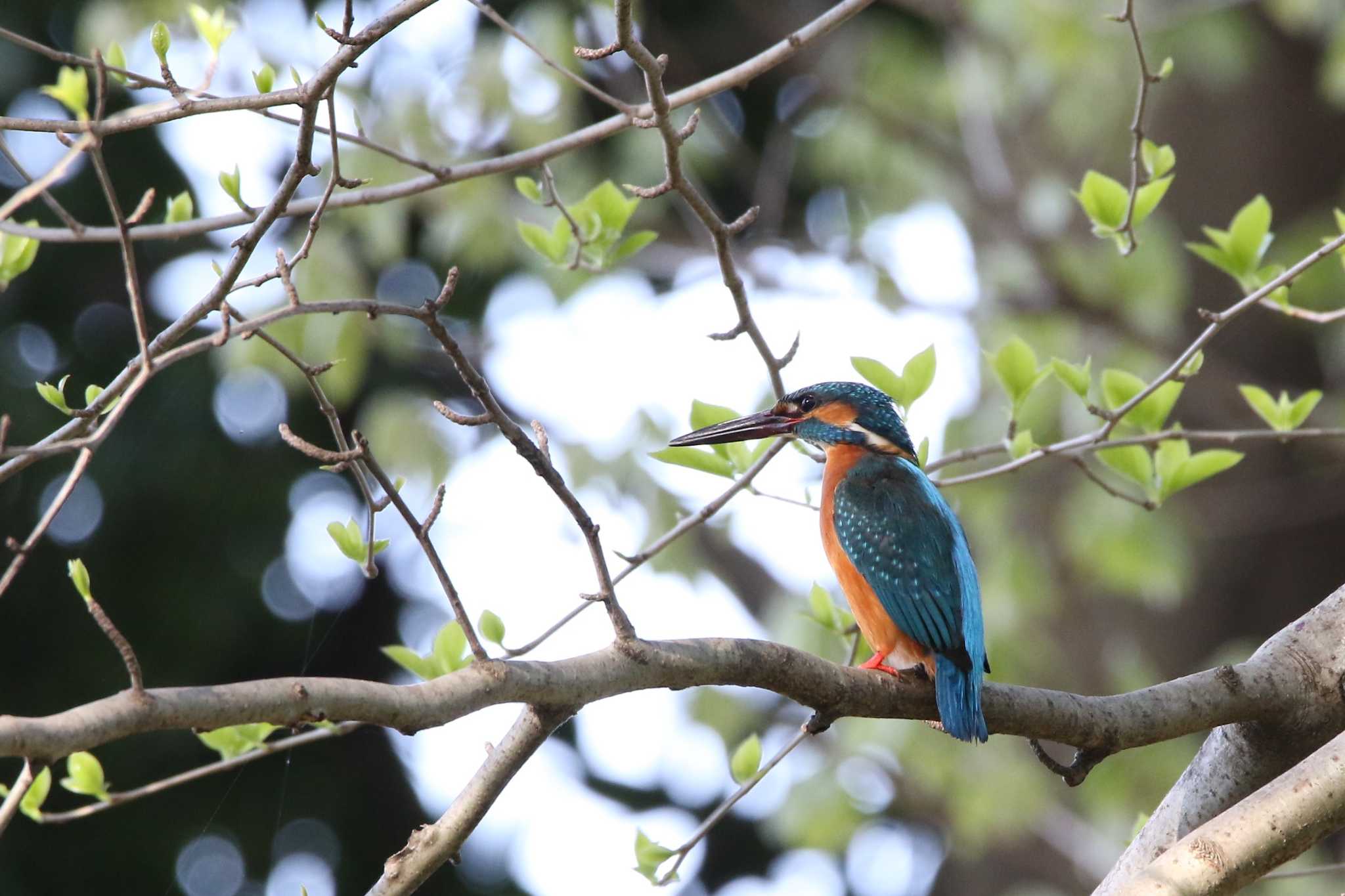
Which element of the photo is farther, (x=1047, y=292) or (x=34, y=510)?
(x=34, y=510)

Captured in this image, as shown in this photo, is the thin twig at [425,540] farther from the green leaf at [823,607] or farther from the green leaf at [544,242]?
the green leaf at [823,607]

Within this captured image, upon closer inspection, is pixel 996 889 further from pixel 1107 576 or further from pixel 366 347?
pixel 366 347

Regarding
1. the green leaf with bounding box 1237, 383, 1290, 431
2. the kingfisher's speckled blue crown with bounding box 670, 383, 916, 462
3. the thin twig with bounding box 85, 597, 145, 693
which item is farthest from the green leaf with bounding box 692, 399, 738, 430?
the thin twig with bounding box 85, 597, 145, 693

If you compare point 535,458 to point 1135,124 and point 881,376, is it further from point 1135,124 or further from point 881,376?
point 1135,124

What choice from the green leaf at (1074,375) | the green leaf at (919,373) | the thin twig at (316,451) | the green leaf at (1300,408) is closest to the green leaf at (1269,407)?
the green leaf at (1300,408)

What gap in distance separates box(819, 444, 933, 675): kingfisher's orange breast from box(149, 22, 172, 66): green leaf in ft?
4.91

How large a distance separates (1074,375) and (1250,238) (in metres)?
0.41

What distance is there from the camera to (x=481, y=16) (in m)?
5.34

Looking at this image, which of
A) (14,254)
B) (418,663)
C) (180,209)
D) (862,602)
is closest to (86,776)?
(418,663)

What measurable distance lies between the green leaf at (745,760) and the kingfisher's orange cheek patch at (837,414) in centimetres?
96

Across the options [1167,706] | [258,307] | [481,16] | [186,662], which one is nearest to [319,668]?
[186,662]

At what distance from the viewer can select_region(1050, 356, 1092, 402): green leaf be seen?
2.26 metres

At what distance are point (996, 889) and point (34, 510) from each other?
14.4 ft

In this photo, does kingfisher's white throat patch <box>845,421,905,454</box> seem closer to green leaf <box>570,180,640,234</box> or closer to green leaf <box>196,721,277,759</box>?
green leaf <box>570,180,640,234</box>
